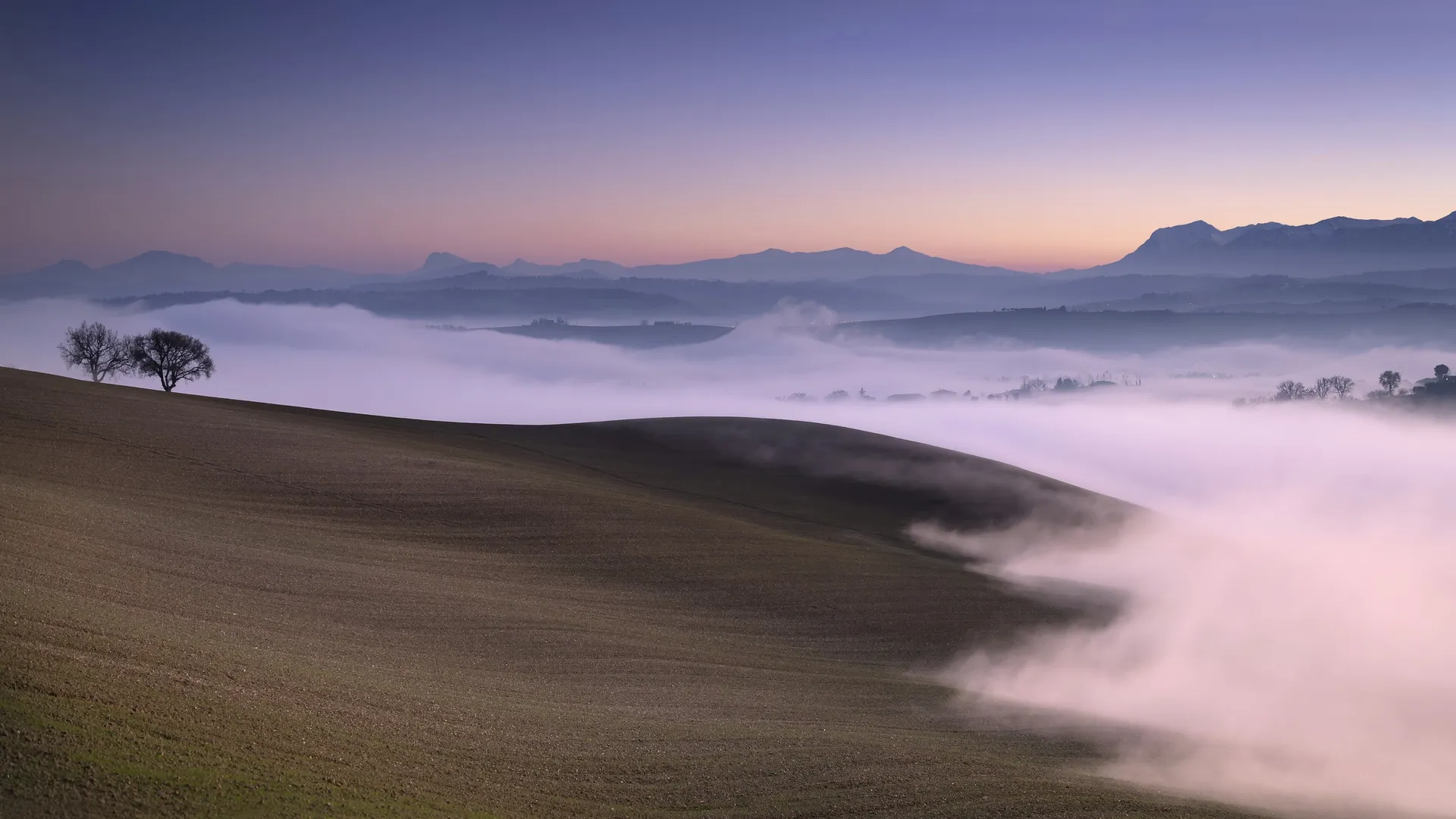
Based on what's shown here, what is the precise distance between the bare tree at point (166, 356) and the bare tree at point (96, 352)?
0.96m

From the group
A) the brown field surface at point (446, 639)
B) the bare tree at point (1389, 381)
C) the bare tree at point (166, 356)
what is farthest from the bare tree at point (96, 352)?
the bare tree at point (1389, 381)

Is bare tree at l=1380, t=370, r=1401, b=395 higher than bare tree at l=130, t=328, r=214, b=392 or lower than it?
higher

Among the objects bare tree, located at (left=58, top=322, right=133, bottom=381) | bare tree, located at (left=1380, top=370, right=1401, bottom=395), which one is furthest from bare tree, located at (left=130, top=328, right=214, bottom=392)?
bare tree, located at (left=1380, top=370, right=1401, bottom=395)

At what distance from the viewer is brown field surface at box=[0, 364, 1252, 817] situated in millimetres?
14930

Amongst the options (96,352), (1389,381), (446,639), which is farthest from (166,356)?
(1389,381)

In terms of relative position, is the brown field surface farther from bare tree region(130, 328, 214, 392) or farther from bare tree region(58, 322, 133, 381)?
bare tree region(58, 322, 133, 381)

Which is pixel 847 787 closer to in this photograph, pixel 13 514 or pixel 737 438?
pixel 13 514

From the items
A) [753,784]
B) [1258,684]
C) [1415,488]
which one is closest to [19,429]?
[753,784]

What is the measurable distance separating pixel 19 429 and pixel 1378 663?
55681 millimetres

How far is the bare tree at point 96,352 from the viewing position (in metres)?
73.1

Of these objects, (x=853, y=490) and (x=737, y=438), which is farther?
(x=737, y=438)

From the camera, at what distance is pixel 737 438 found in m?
72.7

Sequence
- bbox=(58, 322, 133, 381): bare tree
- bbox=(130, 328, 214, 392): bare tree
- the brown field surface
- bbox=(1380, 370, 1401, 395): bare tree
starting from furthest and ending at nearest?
bbox=(1380, 370, 1401, 395): bare tree
bbox=(130, 328, 214, 392): bare tree
bbox=(58, 322, 133, 381): bare tree
the brown field surface

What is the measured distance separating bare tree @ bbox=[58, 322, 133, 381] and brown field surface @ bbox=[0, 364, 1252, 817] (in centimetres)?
2429
